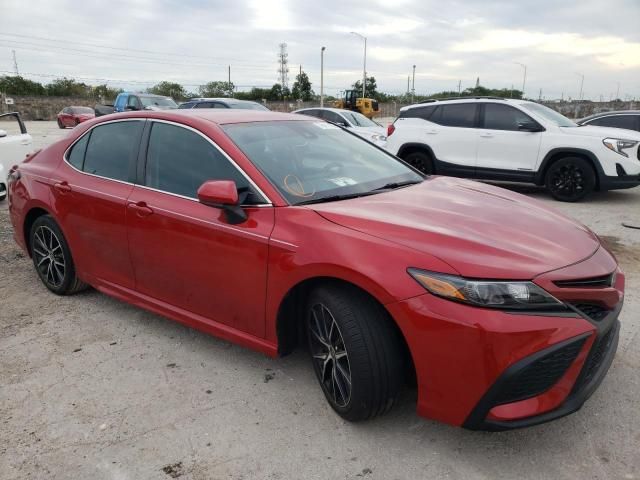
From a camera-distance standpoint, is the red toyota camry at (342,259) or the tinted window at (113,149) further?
the tinted window at (113,149)

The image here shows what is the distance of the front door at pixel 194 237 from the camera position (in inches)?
115

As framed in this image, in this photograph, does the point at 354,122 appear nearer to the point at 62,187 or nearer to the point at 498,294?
the point at 62,187

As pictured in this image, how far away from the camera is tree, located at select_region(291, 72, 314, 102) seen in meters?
67.8

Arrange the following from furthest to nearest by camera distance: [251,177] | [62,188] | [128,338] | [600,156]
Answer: [600,156] < [62,188] < [128,338] < [251,177]

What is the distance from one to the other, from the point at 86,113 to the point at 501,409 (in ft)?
101

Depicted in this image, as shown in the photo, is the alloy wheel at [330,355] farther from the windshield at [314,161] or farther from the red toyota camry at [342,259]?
the windshield at [314,161]

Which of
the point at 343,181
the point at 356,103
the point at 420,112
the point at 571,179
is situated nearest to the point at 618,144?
the point at 571,179

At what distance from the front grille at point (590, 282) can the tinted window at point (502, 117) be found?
281 inches

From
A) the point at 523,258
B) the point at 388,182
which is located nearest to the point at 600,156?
the point at 388,182

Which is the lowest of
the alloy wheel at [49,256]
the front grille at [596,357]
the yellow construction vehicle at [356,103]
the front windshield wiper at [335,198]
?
the alloy wheel at [49,256]

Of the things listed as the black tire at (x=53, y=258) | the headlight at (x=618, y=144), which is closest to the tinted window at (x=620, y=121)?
the headlight at (x=618, y=144)

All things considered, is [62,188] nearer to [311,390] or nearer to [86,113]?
[311,390]

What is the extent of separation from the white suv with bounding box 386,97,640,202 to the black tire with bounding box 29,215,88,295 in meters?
7.20

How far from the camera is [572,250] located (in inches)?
102
